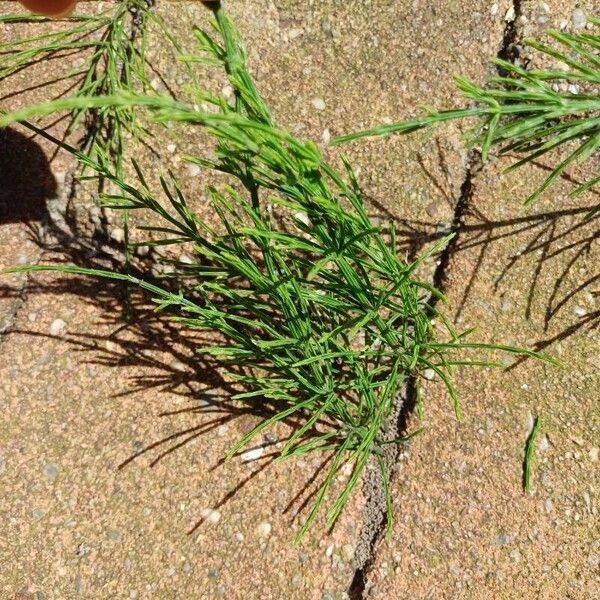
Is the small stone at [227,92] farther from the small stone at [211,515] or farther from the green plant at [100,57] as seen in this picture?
the small stone at [211,515]

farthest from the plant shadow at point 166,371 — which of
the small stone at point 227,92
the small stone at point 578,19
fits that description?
the small stone at point 578,19

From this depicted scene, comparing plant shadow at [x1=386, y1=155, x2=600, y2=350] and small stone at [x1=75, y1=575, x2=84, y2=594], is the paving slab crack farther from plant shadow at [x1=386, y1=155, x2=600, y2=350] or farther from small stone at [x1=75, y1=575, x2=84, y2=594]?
small stone at [x1=75, y1=575, x2=84, y2=594]

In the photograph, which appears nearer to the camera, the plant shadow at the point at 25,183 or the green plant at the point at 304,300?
the green plant at the point at 304,300

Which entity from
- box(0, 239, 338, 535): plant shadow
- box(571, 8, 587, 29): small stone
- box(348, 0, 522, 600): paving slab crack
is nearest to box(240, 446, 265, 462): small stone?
box(0, 239, 338, 535): plant shadow

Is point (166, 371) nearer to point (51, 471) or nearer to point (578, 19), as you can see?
point (51, 471)

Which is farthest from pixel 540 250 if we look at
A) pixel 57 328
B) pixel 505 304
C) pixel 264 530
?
pixel 57 328

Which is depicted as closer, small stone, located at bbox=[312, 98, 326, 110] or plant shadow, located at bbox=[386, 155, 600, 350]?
plant shadow, located at bbox=[386, 155, 600, 350]
